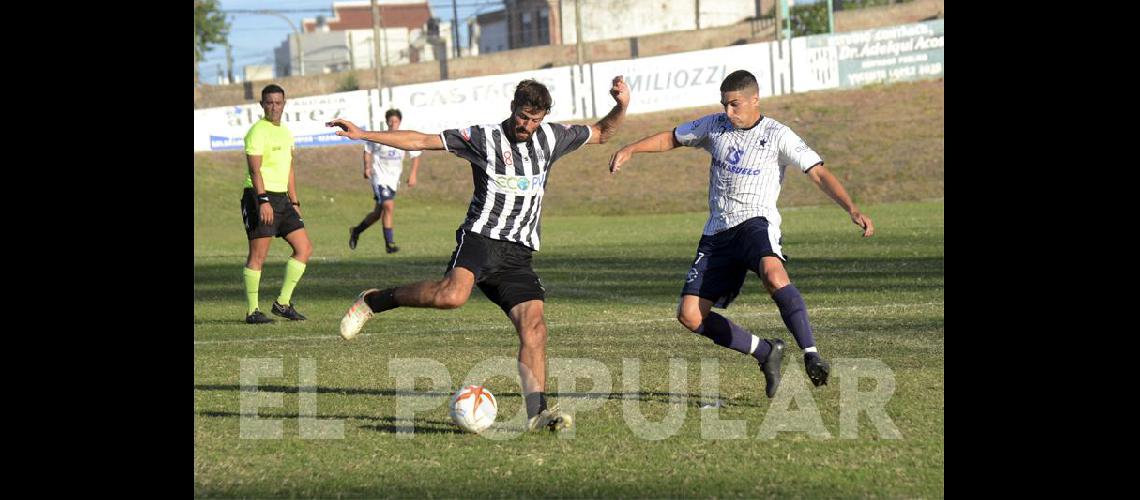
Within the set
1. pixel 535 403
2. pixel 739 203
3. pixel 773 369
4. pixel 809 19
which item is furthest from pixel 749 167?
pixel 809 19

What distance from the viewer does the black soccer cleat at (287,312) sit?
12.9 meters

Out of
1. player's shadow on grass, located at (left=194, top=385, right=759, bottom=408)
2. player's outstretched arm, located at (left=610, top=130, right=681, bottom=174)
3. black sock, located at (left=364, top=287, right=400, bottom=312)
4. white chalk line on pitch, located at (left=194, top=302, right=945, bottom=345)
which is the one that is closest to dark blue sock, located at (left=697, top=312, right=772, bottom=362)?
player's shadow on grass, located at (left=194, top=385, right=759, bottom=408)

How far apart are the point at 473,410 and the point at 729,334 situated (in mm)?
1801

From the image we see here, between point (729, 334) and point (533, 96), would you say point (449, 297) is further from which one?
point (729, 334)

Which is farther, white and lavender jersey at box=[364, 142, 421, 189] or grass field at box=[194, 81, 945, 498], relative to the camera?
white and lavender jersey at box=[364, 142, 421, 189]

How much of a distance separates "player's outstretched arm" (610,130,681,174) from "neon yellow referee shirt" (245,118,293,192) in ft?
16.1

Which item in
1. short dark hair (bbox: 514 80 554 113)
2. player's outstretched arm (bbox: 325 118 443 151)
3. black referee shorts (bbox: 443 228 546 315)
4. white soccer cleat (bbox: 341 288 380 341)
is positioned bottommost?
white soccer cleat (bbox: 341 288 380 341)

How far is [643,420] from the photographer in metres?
7.41

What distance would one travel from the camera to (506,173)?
783 cm

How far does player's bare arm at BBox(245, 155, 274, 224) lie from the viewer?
40.7ft

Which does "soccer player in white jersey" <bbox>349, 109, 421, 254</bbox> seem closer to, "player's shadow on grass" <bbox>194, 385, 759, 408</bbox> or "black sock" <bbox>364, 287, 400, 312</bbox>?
"player's shadow on grass" <bbox>194, 385, 759, 408</bbox>

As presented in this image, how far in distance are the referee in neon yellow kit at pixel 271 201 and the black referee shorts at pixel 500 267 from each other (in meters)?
5.02

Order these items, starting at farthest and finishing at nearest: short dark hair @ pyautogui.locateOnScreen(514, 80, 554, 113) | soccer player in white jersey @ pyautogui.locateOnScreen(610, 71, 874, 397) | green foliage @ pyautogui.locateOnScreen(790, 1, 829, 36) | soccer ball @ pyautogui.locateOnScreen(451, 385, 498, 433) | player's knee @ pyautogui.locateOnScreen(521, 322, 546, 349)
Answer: green foliage @ pyautogui.locateOnScreen(790, 1, 829, 36) < soccer player in white jersey @ pyautogui.locateOnScreen(610, 71, 874, 397) < player's knee @ pyautogui.locateOnScreen(521, 322, 546, 349) < short dark hair @ pyautogui.locateOnScreen(514, 80, 554, 113) < soccer ball @ pyautogui.locateOnScreen(451, 385, 498, 433)

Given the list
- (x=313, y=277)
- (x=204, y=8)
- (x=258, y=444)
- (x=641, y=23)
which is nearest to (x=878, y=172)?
(x=313, y=277)
